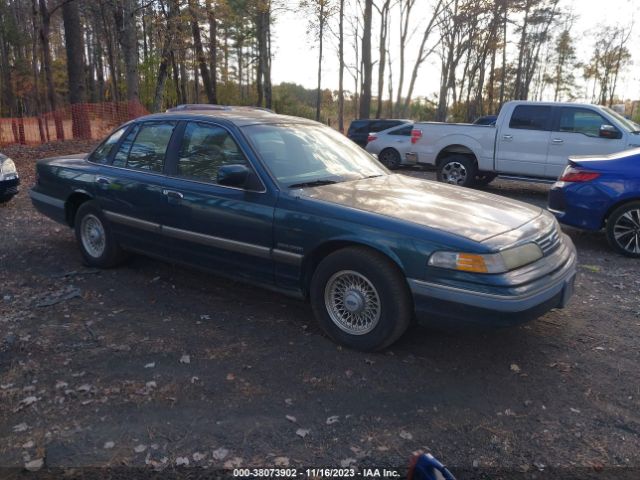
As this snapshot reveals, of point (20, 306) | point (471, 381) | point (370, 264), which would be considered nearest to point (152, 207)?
point (20, 306)

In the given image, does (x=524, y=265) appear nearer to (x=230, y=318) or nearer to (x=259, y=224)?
(x=259, y=224)

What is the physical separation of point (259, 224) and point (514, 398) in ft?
7.10

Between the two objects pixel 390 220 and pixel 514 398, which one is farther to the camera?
pixel 390 220

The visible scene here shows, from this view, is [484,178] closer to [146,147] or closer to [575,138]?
[575,138]

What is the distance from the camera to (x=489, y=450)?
280 centimetres

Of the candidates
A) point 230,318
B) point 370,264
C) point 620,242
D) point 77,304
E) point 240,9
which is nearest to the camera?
point 370,264

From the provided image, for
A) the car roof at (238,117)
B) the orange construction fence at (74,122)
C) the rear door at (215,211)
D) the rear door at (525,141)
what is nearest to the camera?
the rear door at (215,211)

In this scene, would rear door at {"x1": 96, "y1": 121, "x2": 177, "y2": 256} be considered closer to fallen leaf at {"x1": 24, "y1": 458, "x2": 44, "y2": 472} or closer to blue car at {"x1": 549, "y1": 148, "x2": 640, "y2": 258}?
fallen leaf at {"x1": 24, "y1": 458, "x2": 44, "y2": 472}

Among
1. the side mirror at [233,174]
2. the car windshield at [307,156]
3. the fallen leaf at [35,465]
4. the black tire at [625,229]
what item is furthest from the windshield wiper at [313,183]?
the black tire at [625,229]

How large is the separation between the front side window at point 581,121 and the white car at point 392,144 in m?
5.88

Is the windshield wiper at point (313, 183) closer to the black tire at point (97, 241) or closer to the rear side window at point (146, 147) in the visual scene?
the rear side window at point (146, 147)

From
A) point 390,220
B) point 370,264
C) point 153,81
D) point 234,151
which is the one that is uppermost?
point 153,81

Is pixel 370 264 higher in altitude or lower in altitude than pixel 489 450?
higher

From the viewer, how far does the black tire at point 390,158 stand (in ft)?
51.5
